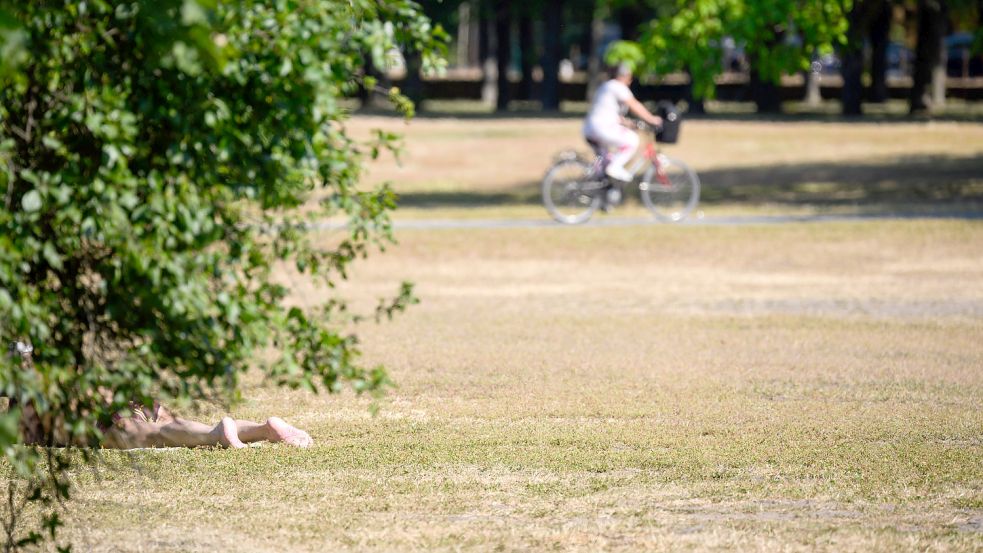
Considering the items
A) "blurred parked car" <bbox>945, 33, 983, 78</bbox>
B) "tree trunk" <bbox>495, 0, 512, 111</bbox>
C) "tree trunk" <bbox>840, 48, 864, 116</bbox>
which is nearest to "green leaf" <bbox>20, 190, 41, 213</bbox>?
"tree trunk" <bbox>840, 48, 864, 116</bbox>

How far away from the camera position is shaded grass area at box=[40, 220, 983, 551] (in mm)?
5379

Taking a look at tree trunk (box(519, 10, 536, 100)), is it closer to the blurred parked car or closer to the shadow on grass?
the blurred parked car

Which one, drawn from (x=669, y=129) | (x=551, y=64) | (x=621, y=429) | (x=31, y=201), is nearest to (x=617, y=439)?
(x=621, y=429)

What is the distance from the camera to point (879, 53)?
5609 cm

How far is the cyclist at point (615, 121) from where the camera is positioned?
17250mm

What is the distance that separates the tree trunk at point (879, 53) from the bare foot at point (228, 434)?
43.3 metres

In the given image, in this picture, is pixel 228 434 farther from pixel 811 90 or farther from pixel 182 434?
pixel 811 90

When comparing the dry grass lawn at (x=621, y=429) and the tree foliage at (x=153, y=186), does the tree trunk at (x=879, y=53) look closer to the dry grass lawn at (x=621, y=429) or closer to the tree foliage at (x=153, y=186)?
the dry grass lawn at (x=621, y=429)

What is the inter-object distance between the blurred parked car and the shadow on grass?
155 ft

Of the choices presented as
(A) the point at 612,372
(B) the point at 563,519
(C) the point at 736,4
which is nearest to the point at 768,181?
(C) the point at 736,4

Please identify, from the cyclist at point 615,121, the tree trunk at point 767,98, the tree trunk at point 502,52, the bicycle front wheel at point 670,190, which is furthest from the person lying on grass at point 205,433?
the tree trunk at point 502,52

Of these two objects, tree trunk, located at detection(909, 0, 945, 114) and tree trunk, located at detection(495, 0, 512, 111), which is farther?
tree trunk, located at detection(495, 0, 512, 111)

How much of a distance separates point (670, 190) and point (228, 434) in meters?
12.6

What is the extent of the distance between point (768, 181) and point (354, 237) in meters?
24.7
